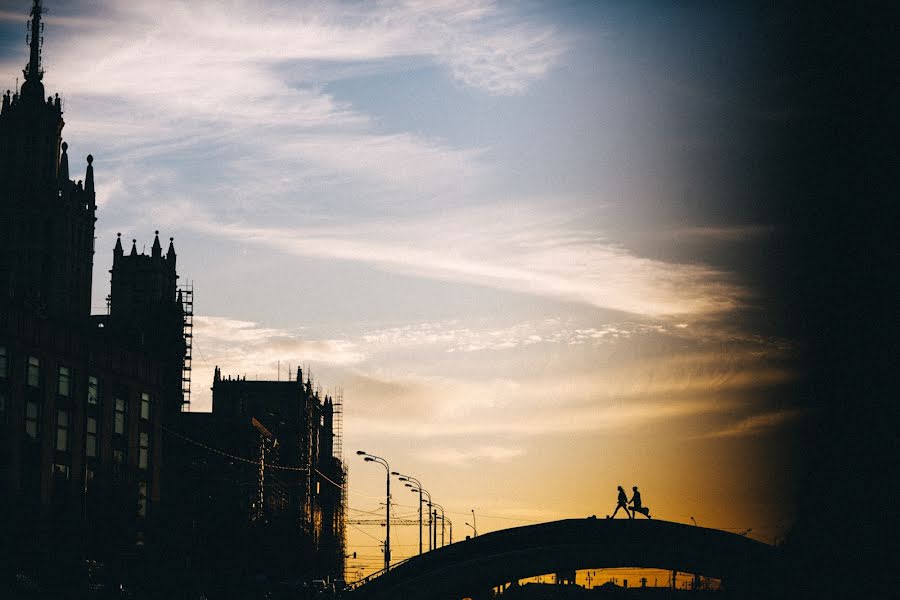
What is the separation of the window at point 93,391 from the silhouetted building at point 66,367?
0.10 m

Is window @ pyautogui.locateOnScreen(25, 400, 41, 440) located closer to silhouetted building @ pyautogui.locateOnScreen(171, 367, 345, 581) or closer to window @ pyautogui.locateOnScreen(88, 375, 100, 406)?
window @ pyautogui.locateOnScreen(88, 375, 100, 406)

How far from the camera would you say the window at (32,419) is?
102188 millimetres

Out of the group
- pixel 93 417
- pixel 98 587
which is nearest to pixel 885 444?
pixel 98 587

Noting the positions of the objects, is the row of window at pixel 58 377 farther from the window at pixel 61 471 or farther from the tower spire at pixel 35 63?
the tower spire at pixel 35 63

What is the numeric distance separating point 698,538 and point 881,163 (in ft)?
82.1

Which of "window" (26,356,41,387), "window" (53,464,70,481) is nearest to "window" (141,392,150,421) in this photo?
"window" (53,464,70,481)

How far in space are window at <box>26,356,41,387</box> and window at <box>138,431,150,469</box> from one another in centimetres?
1993

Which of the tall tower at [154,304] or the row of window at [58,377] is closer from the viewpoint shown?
the row of window at [58,377]

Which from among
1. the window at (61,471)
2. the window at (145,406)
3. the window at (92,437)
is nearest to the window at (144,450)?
the window at (145,406)

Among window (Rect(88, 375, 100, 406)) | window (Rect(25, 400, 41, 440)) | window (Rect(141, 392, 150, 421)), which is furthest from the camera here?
window (Rect(141, 392, 150, 421))

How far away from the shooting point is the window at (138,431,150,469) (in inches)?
4787

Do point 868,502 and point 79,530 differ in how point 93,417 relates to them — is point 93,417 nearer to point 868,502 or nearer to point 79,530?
point 79,530

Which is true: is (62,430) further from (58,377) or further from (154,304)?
(154,304)

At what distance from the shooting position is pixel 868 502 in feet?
276
